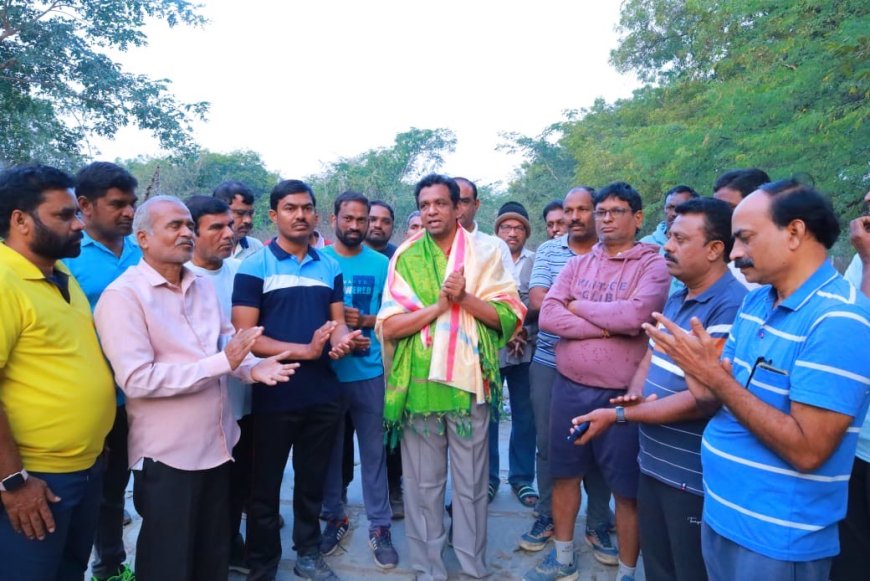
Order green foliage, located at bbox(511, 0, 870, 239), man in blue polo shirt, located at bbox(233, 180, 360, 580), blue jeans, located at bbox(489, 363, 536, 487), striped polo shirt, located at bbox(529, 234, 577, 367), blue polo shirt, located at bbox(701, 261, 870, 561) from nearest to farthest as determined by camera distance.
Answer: blue polo shirt, located at bbox(701, 261, 870, 561) < man in blue polo shirt, located at bbox(233, 180, 360, 580) < striped polo shirt, located at bbox(529, 234, 577, 367) < blue jeans, located at bbox(489, 363, 536, 487) < green foliage, located at bbox(511, 0, 870, 239)

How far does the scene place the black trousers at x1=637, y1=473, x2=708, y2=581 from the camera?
7.98 ft

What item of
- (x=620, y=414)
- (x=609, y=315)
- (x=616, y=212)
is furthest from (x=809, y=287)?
(x=616, y=212)

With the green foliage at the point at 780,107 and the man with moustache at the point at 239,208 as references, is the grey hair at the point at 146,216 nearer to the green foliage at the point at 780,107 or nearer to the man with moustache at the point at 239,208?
the man with moustache at the point at 239,208

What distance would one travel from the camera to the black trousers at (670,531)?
2.43 m

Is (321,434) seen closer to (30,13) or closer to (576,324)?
(576,324)

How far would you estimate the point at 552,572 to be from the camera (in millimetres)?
3322

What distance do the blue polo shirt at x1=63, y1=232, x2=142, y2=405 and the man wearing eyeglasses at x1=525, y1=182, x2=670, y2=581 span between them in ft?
7.83

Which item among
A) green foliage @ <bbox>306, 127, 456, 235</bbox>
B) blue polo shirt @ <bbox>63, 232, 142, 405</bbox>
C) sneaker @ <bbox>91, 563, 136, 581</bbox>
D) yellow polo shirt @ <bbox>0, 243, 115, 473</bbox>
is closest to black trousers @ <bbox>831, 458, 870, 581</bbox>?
yellow polo shirt @ <bbox>0, 243, 115, 473</bbox>

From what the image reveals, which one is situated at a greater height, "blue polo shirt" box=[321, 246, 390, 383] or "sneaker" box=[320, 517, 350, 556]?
"blue polo shirt" box=[321, 246, 390, 383]

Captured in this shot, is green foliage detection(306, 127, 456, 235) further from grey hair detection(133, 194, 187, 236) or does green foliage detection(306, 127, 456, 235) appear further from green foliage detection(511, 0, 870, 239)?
grey hair detection(133, 194, 187, 236)

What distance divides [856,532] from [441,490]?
6.55 feet

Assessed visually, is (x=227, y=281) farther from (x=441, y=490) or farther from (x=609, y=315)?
(x=609, y=315)

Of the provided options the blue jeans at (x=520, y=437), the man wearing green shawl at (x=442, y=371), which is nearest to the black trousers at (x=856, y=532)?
the man wearing green shawl at (x=442, y=371)

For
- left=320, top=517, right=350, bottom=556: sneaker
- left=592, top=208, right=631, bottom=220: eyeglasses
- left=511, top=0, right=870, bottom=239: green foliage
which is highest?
left=511, top=0, right=870, bottom=239: green foliage
